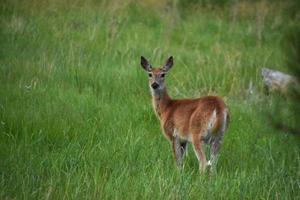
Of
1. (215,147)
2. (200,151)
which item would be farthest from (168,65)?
(200,151)

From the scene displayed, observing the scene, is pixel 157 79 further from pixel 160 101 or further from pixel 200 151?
pixel 200 151

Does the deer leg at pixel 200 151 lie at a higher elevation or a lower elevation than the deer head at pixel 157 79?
lower

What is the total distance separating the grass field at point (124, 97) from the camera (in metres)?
6.79

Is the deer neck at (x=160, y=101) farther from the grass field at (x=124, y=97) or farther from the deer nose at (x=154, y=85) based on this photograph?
the grass field at (x=124, y=97)

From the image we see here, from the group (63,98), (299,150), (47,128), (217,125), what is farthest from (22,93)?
(299,150)

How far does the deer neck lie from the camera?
8.82m

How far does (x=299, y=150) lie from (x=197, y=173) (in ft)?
3.74

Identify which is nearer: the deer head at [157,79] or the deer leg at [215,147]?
the deer leg at [215,147]

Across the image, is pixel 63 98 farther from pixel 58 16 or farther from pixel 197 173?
pixel 58 16

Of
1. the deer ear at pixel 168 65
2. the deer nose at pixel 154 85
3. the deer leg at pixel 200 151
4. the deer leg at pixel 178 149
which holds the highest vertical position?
the deer ear at pixel 168 65

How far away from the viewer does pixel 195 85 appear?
10.8 meters

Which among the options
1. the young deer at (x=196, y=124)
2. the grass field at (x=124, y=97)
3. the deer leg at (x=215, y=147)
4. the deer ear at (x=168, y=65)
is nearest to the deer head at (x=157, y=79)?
the deer ear at (x=168, y=65)

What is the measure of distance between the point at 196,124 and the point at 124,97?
2.26 metres

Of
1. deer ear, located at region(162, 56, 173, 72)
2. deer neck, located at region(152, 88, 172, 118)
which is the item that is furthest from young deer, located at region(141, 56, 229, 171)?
deer ear, located at region(162, 56, 173, 72)
